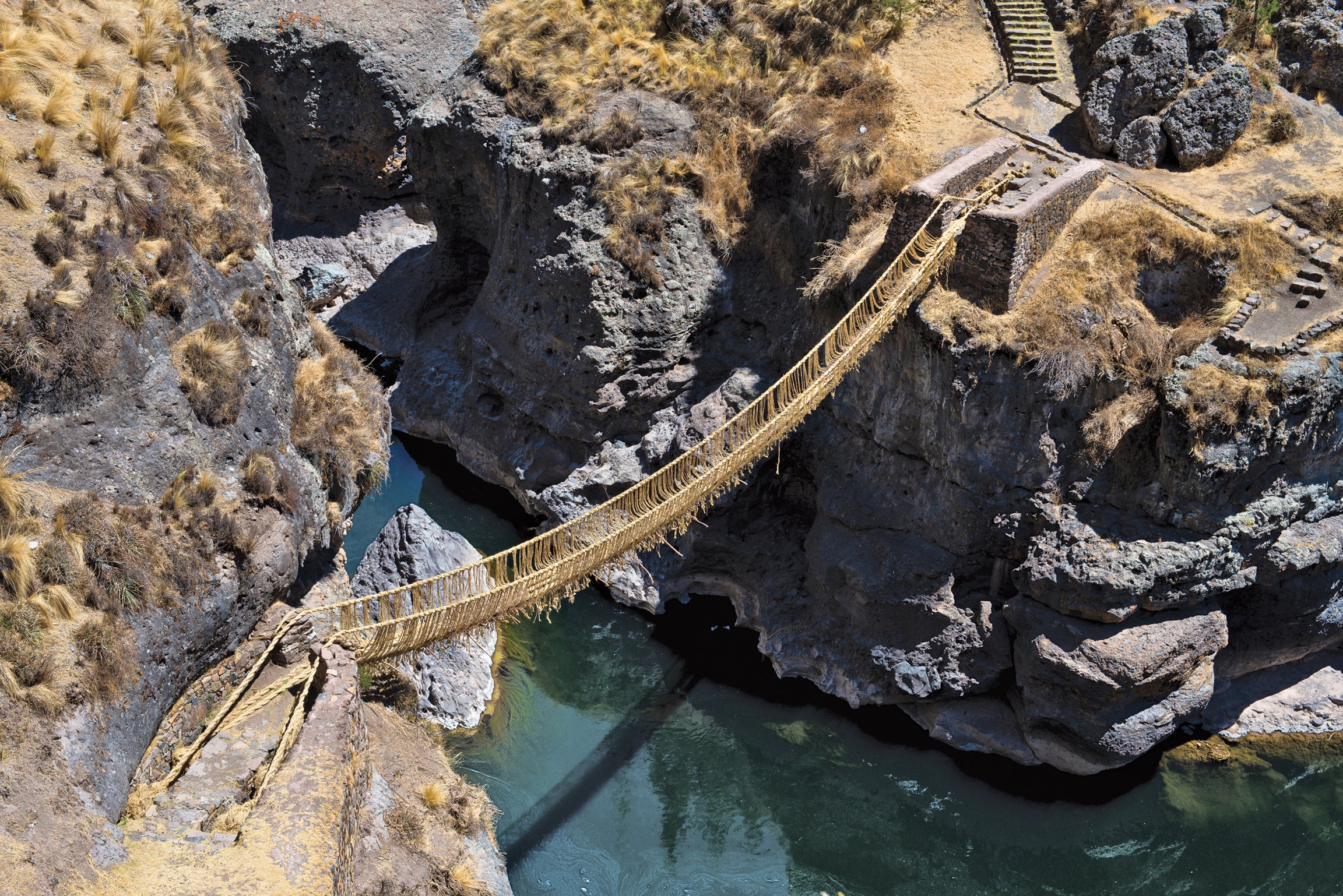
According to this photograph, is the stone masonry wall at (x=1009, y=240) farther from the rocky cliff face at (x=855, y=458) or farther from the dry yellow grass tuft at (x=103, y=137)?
the dry yellow grass tuft at (x=103, y=137)

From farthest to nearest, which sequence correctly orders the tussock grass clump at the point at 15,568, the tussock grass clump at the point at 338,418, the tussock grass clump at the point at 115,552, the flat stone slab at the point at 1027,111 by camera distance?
1. the flat stone slab at the point at 1027,111
2. the tussock grass clump at the point at 338,418
3. the tussock grass clump at the point at 115,552
4. the tussock grass clump at the point at 15,568

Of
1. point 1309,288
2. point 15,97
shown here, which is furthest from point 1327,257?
point 15,97

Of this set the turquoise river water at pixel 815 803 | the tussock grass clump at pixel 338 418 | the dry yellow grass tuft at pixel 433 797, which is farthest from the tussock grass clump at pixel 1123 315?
the dry yellow grass tuft at pixel 433 797

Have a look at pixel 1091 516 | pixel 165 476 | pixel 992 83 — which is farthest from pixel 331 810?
pixel 992 83

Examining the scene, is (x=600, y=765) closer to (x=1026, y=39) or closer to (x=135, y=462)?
(x=135, y=462)

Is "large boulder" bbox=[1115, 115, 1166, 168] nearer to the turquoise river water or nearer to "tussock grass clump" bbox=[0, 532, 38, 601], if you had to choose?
the turquoise river water

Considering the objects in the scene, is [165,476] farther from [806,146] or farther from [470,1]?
[470,1]
